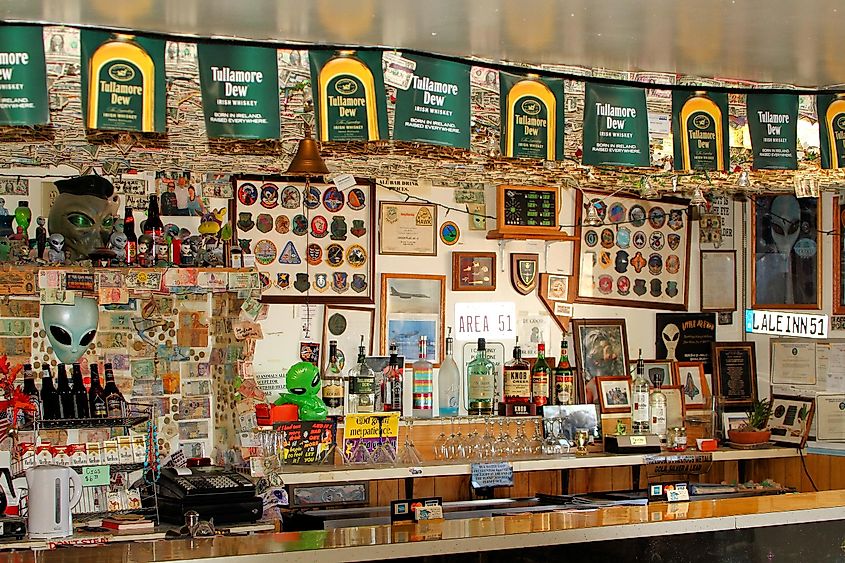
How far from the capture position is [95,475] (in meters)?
5.34

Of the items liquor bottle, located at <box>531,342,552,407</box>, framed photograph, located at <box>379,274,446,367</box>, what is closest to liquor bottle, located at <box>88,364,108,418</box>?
framed photograph, located at <box>379,274,446,367</box>

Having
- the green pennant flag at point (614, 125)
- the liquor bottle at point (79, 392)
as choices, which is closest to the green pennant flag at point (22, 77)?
the liquor bottle at point (79, 392)

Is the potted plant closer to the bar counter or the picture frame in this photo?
the picture frame

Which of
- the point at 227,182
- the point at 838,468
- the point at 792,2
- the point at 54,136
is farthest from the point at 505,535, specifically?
the point at 838,468

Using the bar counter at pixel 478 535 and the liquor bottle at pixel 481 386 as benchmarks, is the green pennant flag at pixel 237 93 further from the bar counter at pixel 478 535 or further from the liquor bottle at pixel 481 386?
the liquor bottle at pixel 481 386

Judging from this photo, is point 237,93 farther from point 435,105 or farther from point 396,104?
point 435,105

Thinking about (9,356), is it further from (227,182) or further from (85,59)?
(85,59)

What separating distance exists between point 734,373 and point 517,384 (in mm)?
1979

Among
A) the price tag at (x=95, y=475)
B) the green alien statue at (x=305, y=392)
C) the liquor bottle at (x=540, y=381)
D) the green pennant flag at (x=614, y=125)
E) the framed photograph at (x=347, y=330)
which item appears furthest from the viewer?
the liquor bottle at (x=540, y=381)

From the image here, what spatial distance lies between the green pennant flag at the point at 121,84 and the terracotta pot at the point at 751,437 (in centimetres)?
513

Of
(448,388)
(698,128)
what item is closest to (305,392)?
(448,388)

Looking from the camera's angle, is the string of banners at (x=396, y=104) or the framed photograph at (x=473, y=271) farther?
the framed photograph at (x=473, y=271)

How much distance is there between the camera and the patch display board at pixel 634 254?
814cm

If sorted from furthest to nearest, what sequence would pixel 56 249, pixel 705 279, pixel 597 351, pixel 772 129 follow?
pixel 705 279 < pixel 597 351 < pixel 56 249 < pixel 772 129
